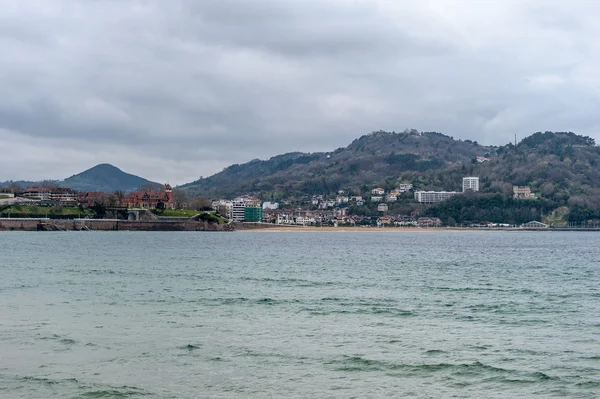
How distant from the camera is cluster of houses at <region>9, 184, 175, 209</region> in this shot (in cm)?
14838

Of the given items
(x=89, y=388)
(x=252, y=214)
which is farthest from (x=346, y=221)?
(x=89, y=388)

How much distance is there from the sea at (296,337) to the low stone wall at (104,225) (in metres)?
94.8

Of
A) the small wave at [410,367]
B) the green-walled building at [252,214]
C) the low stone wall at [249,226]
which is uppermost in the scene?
the green-walled building at [252,214]

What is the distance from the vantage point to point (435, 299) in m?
28.8

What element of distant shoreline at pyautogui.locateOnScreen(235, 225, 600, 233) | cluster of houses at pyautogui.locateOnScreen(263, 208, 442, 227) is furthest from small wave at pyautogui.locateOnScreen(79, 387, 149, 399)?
cluster of houses at pyautogui.locateOnScreen(263, 208, 442, 227)

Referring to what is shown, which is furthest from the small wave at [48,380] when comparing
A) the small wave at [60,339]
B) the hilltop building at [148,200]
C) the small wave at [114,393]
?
the hilltop building at [148,200]

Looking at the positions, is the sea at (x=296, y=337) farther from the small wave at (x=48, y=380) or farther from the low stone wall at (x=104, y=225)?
the low stone wall at (x=104, y=225)

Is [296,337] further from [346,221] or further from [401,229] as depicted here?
[346,221]

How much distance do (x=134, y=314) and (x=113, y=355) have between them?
6.45m

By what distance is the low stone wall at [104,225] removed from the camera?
126 meters

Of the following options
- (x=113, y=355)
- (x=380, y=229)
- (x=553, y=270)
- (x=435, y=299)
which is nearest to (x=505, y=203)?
(x=380, y=229)

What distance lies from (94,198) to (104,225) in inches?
732

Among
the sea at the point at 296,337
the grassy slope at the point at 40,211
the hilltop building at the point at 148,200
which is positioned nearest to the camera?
the sea at the point at 296,337

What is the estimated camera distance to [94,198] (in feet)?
493
